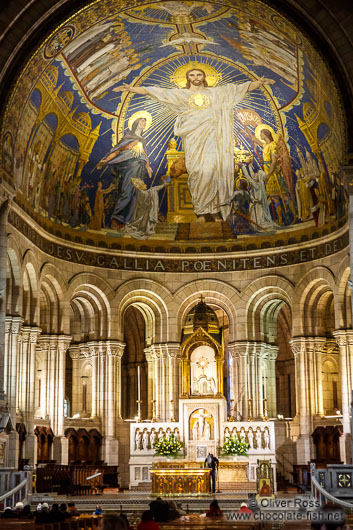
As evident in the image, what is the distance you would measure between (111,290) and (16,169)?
815cm

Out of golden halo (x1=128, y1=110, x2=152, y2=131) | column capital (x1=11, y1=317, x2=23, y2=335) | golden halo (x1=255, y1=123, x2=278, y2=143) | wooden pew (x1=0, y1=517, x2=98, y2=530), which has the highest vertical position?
golden halo (x1=128, y1=110, x2=152, y2=131)

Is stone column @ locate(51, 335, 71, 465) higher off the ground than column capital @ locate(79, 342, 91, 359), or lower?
lower

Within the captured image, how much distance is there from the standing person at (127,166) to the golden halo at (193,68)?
7.52ft

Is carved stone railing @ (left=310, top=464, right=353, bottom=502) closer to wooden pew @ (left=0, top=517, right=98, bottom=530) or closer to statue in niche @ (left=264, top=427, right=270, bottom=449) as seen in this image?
wooden pew @ (left=0, top=517, right=98, bottom=530)

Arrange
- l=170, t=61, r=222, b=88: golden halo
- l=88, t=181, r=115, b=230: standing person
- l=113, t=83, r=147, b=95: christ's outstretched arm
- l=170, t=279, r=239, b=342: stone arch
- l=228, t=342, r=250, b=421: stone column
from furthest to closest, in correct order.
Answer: l=170, t=279, r=239, b=342: stone arch
l=88, t=181, r=115, b=230: standing person
l=228, t=342, r=250, b=421: stone column
l=113, t=83, r=147, b=95: christ's outstretched arm
l=170, t=61, r=222, b=88: golden halo

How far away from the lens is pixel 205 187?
38.2m

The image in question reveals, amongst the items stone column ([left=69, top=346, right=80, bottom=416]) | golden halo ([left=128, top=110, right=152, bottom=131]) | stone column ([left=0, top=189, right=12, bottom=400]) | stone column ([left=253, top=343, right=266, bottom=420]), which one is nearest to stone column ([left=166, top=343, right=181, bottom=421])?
stone column ([left=253, top=343, right=266, bottom=420])

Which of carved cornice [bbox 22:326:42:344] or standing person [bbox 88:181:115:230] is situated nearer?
carved cornice [bbox 22:326:42:344]

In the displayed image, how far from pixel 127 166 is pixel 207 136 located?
3649 millimetres

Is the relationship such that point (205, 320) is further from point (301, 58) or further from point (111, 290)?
point (301, 58)

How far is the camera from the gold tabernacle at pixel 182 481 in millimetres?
27984

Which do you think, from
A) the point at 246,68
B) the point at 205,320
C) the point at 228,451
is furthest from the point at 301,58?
the point at 228,451

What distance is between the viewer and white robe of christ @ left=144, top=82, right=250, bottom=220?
3616 cm

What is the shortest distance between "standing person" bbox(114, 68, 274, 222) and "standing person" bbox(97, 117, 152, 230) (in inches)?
64.6
